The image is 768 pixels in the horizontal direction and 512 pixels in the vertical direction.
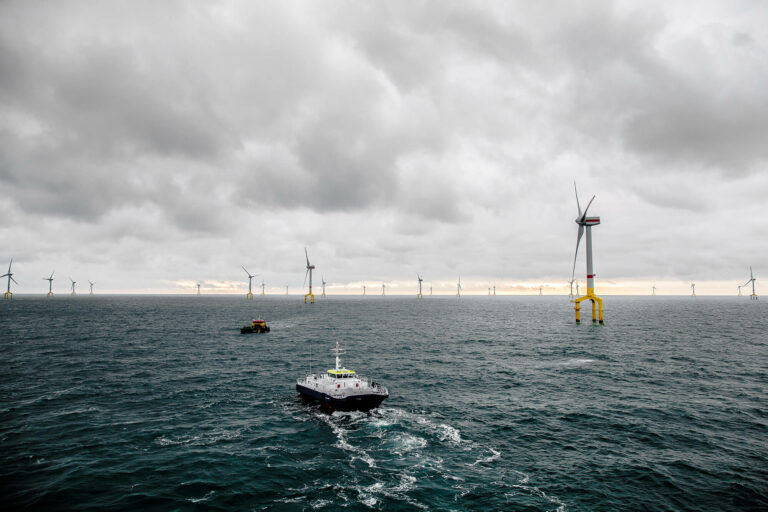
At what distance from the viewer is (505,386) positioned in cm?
7812

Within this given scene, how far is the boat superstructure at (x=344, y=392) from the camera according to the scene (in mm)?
61719

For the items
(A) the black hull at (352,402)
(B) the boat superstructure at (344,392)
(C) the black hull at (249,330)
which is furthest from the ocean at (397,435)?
(C) the black hull at (249,330)

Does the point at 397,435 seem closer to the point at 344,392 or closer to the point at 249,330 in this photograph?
the point at 344,392

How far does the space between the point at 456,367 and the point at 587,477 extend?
5430cm

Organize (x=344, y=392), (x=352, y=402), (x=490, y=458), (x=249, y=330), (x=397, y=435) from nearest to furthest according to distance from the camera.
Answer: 1. (x=490, y=458)
2. (x=397, y=435)
3. (x=352, y=402)
4. (x=344, y=392)
5. (x=249, y=330)

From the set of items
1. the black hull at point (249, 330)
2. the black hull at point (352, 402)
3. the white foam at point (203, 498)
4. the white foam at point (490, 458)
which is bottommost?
the white foam at point (490, 458)

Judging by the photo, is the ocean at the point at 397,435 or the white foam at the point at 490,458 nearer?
the ocean at the point at 397,435

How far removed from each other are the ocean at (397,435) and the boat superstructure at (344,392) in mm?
1936

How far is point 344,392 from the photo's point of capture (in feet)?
206

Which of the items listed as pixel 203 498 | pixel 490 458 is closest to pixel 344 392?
pixel 490 458

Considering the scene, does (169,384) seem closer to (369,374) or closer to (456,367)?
(369,374)

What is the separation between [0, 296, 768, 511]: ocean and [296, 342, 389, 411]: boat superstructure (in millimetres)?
1936

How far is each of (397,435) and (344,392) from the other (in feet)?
40.5

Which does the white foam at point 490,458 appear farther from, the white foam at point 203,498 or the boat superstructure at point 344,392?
the white foam at point 203,498
